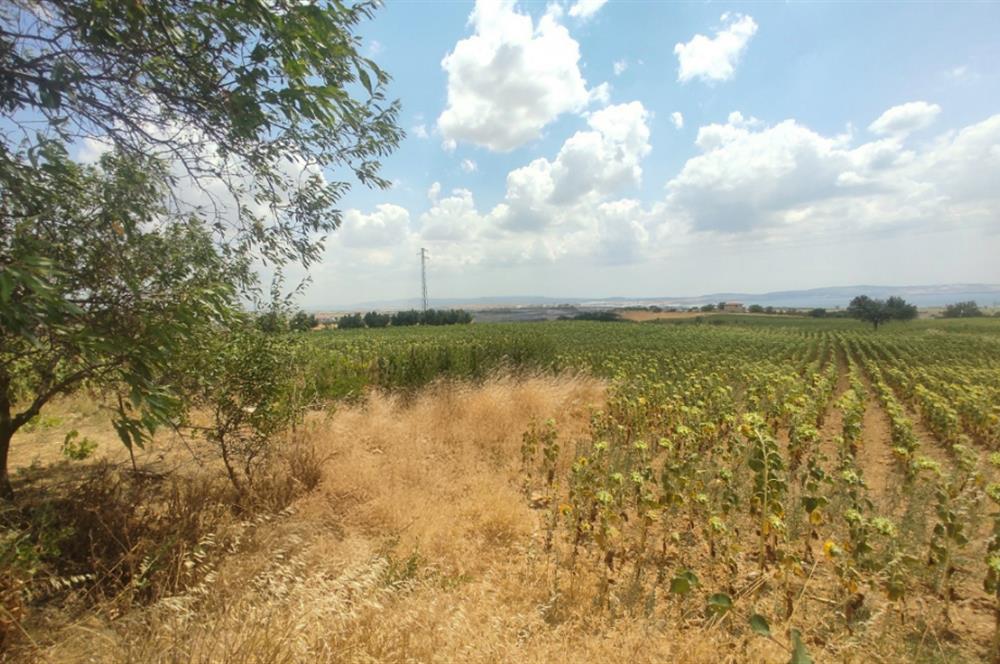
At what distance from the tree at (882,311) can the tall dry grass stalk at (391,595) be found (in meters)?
78.1

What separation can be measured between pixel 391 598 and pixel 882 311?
83.2 m

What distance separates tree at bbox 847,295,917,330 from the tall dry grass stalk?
78140mm

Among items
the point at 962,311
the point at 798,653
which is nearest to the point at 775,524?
the point at 798,653

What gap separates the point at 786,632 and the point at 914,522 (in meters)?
2.48

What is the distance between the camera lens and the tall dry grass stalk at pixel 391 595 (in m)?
2.48

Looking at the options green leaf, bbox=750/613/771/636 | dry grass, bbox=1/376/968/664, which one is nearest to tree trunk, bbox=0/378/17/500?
dry grass, bbox=1/376/968/664

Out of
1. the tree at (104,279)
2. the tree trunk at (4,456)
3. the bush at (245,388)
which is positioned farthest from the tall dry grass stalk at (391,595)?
the tree trunk at (4,456)

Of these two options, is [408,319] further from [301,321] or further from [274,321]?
[274,321]

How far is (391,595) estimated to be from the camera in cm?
312

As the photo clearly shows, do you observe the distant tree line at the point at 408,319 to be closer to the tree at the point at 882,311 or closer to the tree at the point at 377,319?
the tree at the point at 377,319

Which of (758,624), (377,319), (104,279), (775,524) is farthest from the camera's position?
(377,319)

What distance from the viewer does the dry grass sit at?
2488 millimetres

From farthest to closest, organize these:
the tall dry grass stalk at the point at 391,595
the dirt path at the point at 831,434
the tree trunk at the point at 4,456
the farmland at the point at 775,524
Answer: the dirt path at the point at 831,434, the tree trunk at the point at 4,456, the farmland at the point at 775,524, the tall dry grass stalk at the point at 391,595

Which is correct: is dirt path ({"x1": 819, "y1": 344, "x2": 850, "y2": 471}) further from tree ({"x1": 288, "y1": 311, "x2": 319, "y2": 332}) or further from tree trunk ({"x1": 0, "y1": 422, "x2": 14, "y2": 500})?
tree trunk ({"x1": 0, "y1": 422, "x2": 14, "y2": 500})
